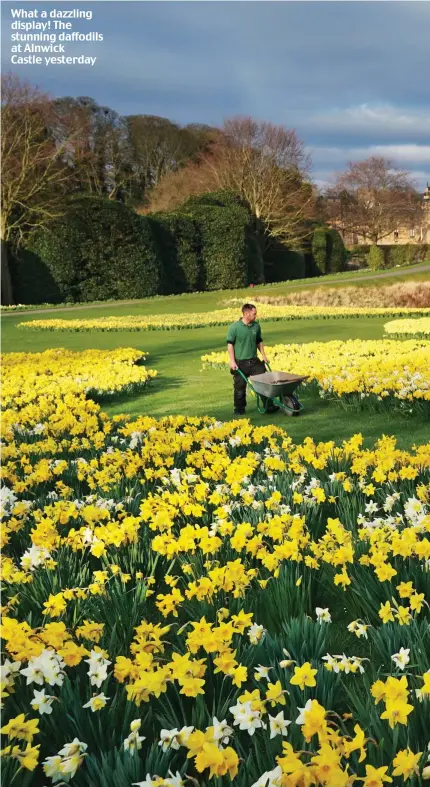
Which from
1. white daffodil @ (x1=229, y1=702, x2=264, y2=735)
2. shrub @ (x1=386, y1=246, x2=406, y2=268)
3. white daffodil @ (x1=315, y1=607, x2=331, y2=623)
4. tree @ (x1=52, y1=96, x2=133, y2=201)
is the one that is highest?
tree @ (x1=52, y1=96, x2=133, y2=201)

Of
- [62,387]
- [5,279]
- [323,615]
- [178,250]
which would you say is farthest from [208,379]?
[178,250]

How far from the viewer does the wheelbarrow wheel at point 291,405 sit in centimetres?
711

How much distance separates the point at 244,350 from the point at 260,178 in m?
38.1

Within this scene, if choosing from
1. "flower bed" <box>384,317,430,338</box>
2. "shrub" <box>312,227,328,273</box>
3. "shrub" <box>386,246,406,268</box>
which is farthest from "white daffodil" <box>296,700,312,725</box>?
"shrub" <box>386,246,406,268</box>

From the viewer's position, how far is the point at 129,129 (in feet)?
174

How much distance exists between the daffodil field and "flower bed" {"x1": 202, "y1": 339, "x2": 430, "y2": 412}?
2.40 m

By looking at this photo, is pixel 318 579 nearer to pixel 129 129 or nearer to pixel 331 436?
pixel 331 436

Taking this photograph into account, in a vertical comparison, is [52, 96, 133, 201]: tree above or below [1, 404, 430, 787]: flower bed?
above

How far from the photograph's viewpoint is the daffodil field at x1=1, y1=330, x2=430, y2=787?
170 cm

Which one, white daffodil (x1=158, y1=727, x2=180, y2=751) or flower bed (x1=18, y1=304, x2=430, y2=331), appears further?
flower bed (x1=18, y1=304, x2=430, y2=331)

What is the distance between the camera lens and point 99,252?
101ft

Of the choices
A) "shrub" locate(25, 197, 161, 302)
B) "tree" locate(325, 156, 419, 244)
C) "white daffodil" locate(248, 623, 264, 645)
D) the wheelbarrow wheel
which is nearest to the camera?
"white daffodil" locate(248, 623, 264, 645)

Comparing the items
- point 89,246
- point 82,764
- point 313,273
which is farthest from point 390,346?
point 313,273

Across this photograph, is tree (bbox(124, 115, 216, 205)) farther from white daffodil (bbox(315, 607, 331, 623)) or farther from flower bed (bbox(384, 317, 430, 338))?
white daffodil (bbox(315, 607, 331, 623))
